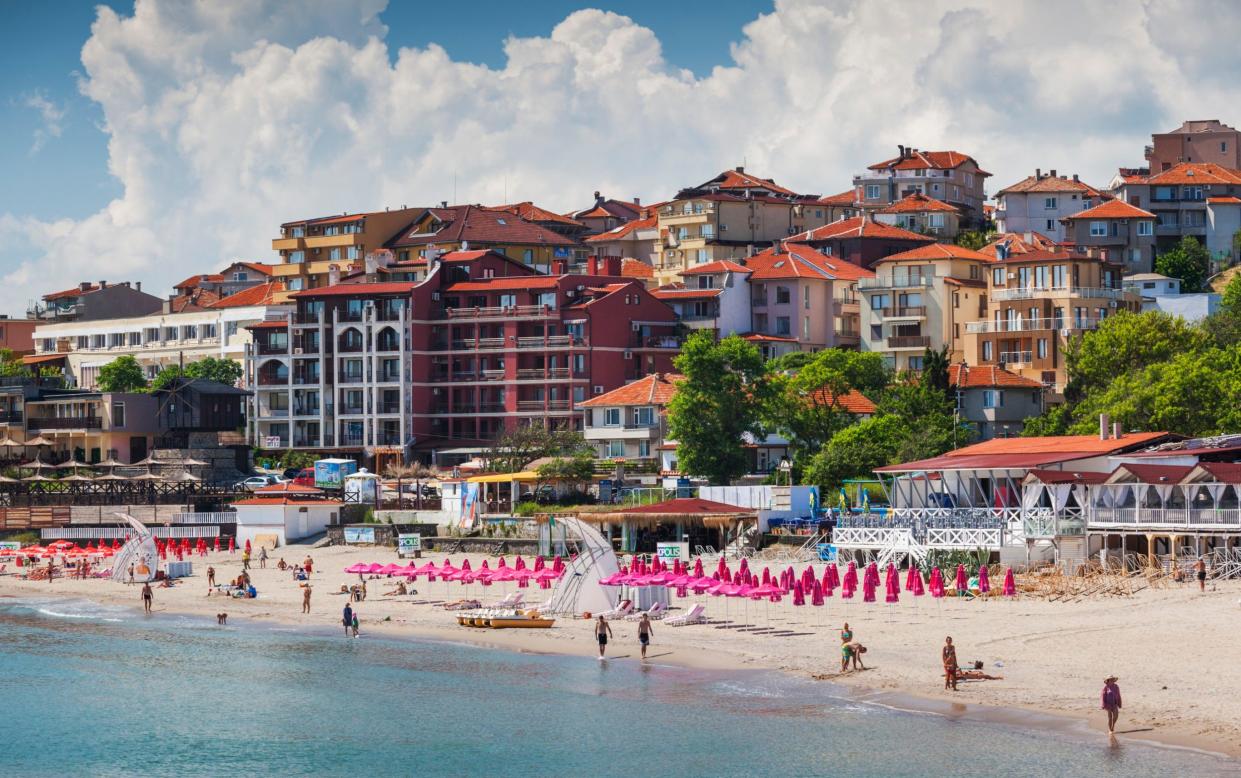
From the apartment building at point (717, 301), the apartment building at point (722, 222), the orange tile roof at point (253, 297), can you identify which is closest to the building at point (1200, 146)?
the apartment building at point (722, 222)

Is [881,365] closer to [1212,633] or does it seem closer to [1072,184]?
[1072,184]

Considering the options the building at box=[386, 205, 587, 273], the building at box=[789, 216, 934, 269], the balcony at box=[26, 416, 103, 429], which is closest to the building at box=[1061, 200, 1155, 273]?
the building at box=[789, 216, 934, 269]

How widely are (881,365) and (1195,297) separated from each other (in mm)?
26245

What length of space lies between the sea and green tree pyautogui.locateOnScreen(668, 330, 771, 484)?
28.8 meters

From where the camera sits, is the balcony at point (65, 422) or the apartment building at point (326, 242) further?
the apartment building at point (326, 242)

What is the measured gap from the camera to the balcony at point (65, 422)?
124 meters

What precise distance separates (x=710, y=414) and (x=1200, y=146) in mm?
77649

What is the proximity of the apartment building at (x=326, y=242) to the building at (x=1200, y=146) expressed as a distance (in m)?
60.1

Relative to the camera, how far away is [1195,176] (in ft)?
456

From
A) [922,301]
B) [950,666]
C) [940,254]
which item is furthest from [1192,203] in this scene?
[950,666]

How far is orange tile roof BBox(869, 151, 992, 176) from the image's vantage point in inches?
5837

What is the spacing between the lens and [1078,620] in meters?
54.7

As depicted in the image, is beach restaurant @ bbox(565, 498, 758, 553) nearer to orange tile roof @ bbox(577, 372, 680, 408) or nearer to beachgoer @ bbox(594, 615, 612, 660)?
beachgoer @ bbox(594, 615, 612, 660)

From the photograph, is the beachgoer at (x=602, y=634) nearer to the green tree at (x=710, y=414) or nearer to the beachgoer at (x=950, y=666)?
the beachgoer at (x=950, y=666)
